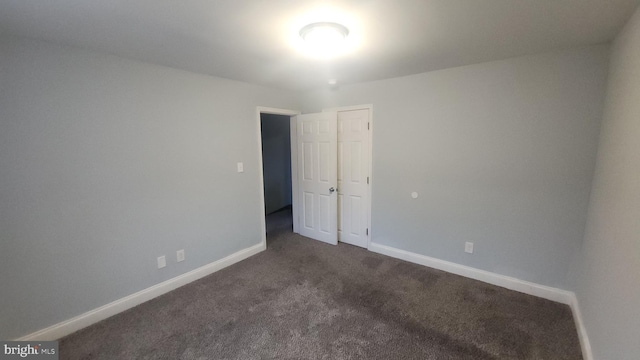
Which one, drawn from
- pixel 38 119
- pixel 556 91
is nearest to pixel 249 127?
pixel 38 119

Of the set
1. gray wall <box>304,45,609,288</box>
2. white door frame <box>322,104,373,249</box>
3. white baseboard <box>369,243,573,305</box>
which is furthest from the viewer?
white door frame <box>322,104,373,249</box>

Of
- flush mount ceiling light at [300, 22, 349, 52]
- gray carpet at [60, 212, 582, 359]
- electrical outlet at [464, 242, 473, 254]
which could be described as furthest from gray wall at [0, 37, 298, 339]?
electrical outlet at [464, 242, 473, 254]

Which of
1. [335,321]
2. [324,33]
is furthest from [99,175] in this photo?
[335,321]

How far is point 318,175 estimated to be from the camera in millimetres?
3863

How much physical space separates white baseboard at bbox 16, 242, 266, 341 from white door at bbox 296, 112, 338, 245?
116 cm

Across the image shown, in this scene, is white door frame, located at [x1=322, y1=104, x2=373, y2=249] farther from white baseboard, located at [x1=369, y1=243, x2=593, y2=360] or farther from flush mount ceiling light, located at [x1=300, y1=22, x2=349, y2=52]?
flush mount ceiling light, located at [x1=300, y1=22, x2=349, y2=52]

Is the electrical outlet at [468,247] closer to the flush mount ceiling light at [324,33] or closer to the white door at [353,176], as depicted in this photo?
the white door at [353,176]

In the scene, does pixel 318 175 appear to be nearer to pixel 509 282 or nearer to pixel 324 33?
pixel 324 33

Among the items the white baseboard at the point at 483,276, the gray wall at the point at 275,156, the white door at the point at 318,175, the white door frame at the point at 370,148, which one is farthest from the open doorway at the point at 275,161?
the white baseboard at the point at 483,276

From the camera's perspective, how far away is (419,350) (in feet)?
6.06

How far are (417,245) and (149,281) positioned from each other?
2981mm

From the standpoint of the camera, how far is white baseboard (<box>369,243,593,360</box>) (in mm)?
1940
